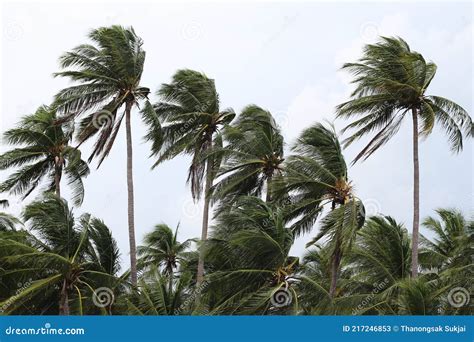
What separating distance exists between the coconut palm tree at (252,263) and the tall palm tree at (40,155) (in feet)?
43.7

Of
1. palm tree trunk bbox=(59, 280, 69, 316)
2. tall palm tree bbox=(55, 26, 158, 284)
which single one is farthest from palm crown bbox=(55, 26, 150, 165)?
palm tree trunk bbox=(59, 280, 69, 316)

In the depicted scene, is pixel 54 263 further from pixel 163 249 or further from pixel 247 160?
pixel 163 249

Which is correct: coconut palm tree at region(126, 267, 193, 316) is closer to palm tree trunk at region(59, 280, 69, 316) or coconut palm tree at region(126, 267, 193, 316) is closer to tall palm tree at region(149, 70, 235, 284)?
palm tree trunk at region(59, 280, 69, 316)

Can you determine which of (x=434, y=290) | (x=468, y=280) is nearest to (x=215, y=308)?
(x=434, y=290)

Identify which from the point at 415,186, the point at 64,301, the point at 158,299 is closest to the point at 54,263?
the point at 64,301

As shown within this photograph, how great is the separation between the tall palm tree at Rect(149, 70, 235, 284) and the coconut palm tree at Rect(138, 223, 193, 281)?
416 inches

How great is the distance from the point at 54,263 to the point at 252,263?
772 centimetres

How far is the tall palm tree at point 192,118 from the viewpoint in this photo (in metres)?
31.0

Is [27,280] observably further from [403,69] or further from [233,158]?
[403,69]

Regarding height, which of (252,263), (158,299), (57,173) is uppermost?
(57,173)

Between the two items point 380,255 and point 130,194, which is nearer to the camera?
point 380,255

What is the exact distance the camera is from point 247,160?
29391 millimetres

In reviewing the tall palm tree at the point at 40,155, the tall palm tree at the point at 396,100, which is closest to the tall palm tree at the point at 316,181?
the tall palm tree at the point at 396,100
